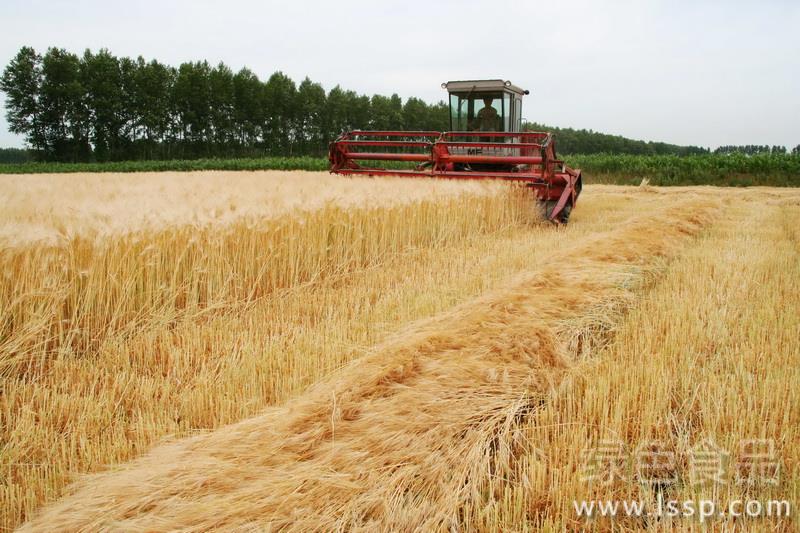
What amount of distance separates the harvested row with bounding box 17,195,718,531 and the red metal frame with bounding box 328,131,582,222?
688 cm

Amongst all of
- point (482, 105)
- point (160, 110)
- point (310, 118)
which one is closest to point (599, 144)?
point (310, 118)

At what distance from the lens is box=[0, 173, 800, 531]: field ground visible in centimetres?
191

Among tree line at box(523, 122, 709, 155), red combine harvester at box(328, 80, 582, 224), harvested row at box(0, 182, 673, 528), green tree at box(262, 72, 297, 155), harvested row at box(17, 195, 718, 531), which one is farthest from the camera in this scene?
tree line at box(523, 122, 709, 155)

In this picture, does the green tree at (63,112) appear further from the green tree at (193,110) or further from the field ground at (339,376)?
the field ground at (339,376)

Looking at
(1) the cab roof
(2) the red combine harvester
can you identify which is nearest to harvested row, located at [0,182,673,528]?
(2) the red combine harvester

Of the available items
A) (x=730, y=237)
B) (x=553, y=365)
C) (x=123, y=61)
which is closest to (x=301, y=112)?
(x=123, y=61)

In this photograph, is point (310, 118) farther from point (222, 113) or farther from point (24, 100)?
point (24, 100)

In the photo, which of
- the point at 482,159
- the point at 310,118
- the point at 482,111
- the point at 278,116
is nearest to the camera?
the point at 482,159

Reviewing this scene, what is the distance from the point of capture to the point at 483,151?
1147cm

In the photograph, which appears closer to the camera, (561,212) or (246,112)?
(561,212)

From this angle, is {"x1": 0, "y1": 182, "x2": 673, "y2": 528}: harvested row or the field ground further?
{"x1": 0, "y1": 182, "x2": 673, "y2": 528}: harvested row

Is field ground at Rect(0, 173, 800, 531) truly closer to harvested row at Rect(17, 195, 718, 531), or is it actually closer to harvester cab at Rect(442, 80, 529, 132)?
harvested row at Rect(17, 195, 718, 531)

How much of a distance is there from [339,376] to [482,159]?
822 centimetres

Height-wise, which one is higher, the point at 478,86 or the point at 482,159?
the point at 478,86
